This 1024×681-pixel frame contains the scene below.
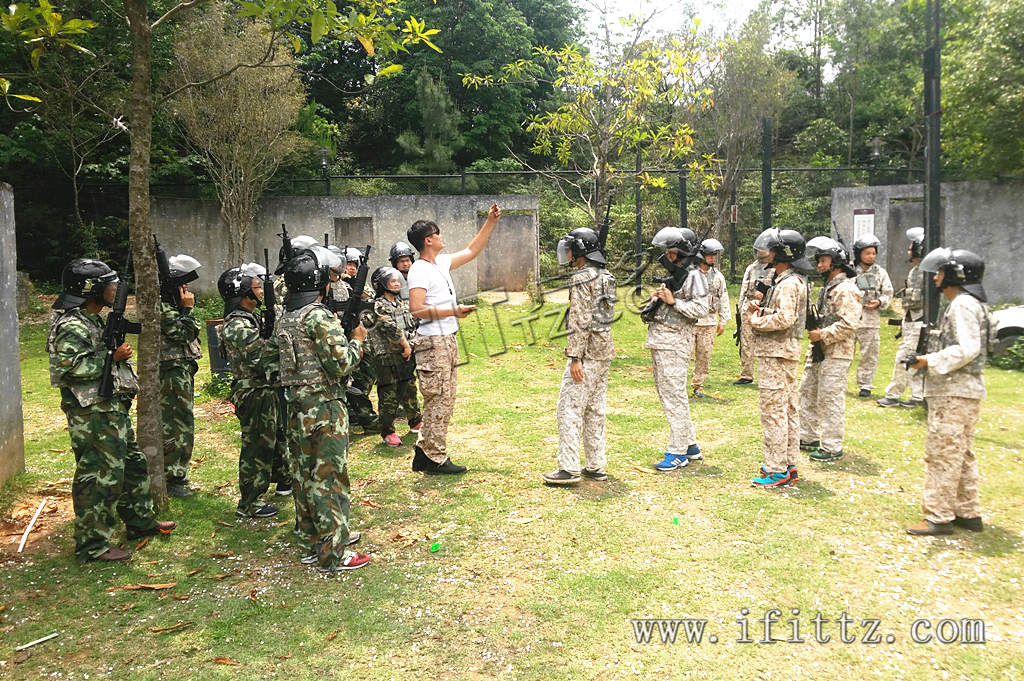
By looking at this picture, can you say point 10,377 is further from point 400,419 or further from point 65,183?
point 65,183

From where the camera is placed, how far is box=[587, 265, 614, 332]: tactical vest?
6.62 m

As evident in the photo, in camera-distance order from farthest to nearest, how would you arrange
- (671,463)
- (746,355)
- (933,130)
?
(746,355) → (933,130) → (671,463)

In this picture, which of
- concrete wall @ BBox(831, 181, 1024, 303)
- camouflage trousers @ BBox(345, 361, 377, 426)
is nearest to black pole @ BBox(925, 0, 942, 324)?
camouflage trousers @ BBox(345, 361, 377, 426)

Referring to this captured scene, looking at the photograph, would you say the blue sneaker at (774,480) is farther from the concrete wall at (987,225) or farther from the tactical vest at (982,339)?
the concrete wall at (987,225)

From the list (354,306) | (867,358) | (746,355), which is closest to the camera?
(354,306)

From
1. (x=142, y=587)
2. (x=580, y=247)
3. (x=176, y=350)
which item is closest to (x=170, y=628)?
(x=142, y=587)

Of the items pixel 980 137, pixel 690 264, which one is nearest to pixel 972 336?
pixel 690 264

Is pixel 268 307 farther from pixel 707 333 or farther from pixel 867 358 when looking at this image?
pixel 867 358

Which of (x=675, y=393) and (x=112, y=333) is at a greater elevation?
(x=112, y=333)

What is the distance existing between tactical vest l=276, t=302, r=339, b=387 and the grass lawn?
1387 millimetres

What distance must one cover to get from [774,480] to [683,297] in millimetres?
1956

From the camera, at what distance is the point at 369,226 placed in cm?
1970

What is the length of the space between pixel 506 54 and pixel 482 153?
4.40 meters

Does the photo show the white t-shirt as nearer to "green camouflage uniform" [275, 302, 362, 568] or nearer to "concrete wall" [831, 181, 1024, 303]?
"green camouflage uniform" [275, 302, 362, 568]
